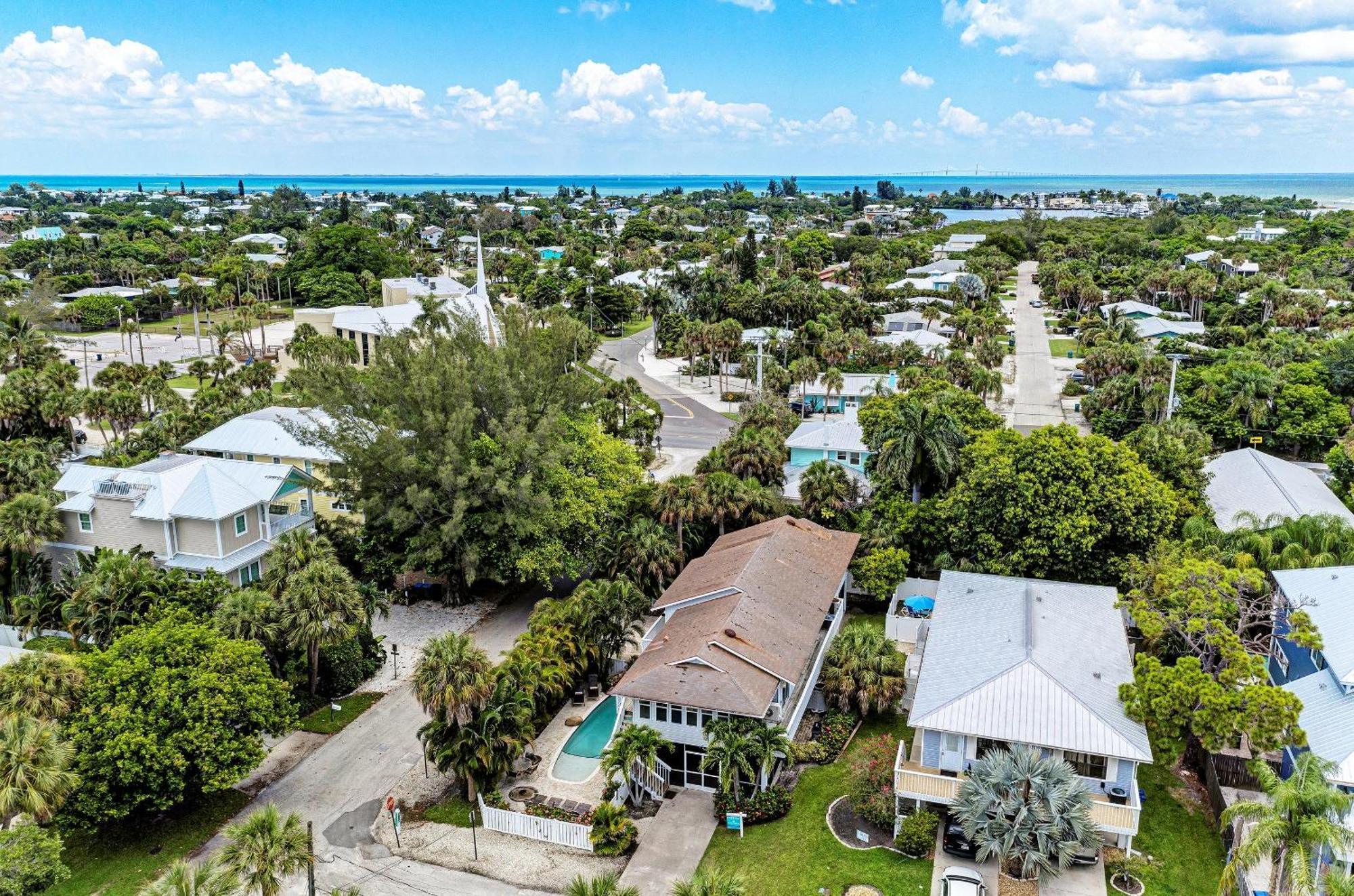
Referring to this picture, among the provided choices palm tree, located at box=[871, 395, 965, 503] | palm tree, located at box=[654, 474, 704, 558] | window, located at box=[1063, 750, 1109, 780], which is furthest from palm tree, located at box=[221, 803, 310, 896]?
palm tree, located at box=[871, 395, 965, 503]

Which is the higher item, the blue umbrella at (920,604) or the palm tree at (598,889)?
the palm tree at (598,889)

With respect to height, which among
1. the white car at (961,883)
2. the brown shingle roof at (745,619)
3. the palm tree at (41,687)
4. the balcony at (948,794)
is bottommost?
the white car at (961,883)

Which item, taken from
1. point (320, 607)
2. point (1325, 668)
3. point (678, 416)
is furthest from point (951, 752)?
point (678, 416)

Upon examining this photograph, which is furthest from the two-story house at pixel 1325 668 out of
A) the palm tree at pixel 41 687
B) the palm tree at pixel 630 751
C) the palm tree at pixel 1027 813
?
the palm tree at pixel 41 687

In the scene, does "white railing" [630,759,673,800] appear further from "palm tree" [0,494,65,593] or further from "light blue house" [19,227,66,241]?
"light blue house" [19,227,66,241]

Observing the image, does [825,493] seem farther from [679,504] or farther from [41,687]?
[41,687]

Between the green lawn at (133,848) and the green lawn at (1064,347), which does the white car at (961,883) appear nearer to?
the green lawn at (133,848)
